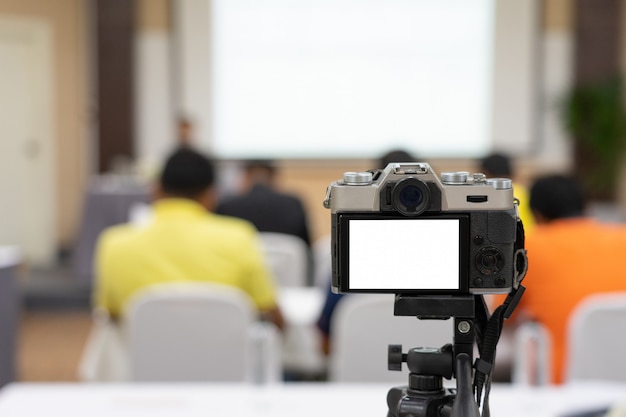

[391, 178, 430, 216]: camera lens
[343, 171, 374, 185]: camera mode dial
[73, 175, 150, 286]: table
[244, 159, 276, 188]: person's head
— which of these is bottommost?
[73, 175, 150, 286]: table

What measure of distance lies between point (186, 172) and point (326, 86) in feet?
18.7

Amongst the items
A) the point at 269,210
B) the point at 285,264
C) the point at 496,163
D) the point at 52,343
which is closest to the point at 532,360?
the point at 285,264

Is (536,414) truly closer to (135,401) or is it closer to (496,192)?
(135,401)

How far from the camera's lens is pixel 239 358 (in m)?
2.44

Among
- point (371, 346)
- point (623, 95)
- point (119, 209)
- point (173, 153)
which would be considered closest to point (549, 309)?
point (371, 346)

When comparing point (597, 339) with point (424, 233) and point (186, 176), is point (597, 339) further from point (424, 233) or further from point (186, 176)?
point (424, 233)

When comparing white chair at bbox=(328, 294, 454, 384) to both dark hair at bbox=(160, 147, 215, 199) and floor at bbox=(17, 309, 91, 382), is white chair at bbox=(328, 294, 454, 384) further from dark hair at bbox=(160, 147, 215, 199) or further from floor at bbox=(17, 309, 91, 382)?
floor at bbox=(17, 309, 91, 382)

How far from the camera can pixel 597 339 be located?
222 cm

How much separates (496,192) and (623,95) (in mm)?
8514

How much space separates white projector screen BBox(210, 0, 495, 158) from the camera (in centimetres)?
833

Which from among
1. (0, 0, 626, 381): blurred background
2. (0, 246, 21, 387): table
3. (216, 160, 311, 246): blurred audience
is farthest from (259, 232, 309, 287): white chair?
(0, 0, 626, 381): blurred background

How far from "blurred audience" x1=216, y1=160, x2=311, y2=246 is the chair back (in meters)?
2.10

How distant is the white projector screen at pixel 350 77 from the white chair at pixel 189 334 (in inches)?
237

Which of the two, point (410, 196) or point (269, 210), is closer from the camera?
point (410, 196)
